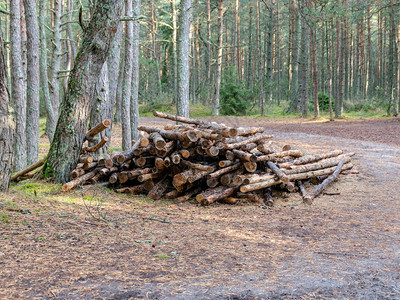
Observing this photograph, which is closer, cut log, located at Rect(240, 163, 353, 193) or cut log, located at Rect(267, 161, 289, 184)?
cut log, located at Rect(240, 163, 353, 193)

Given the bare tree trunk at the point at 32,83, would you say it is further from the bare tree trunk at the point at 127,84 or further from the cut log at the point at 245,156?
the cut log at the point at 245,156

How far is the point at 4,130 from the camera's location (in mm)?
5566

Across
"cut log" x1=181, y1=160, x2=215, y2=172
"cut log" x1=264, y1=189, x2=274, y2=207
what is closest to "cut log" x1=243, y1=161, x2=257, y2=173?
"cut log" x1=264, y1=189, x2=274, y2=207

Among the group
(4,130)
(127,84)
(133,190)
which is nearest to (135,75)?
(127,84)

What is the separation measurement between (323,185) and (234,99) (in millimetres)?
21786

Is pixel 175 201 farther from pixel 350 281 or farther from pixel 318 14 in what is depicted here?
pixel 318 14

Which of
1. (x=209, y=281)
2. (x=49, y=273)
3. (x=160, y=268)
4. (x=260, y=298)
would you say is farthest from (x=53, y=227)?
(x=260, y=298)

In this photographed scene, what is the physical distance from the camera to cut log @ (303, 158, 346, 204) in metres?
7.45

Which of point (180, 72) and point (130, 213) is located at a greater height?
point (180, 72)

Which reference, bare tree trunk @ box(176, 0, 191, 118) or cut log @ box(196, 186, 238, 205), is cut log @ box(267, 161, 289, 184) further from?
bare tree trunk @ box(176, 0, 191, 118)

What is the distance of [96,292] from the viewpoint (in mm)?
3137

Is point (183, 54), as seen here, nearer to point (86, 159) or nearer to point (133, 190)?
point (86, 159)

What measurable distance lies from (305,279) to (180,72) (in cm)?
966

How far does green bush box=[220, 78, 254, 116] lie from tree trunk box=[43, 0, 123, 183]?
22.6m
